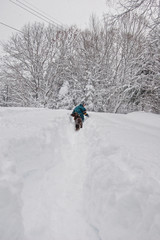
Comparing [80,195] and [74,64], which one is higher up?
[74,64]

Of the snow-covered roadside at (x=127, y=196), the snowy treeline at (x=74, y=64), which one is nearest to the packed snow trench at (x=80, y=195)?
the snow-covered roadside at (x=127, y=196)

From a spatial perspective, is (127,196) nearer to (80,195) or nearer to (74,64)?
(80,195)

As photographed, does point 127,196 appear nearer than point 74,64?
Yes

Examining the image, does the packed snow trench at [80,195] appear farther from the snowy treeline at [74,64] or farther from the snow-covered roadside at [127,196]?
the snowy treeline at [74,64]

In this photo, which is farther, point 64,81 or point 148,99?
point 64,81

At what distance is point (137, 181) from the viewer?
1.42m

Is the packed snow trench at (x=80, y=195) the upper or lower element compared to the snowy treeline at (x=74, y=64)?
lower

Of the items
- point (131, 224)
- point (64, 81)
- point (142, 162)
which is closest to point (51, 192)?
point (131, 224)

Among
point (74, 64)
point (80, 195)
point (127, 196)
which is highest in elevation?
point (74, 64)

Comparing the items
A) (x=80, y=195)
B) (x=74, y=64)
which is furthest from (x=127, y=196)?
(x=74, y=64)

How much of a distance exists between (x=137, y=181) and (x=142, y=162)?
1.30ft

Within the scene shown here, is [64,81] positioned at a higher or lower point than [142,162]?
higher

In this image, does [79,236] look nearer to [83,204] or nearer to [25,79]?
[83,204]

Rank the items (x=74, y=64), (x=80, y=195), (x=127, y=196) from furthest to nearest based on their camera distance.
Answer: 1. (x=74, y=64)
2. (x=80, y=195)
3. (x=127, y=196)
